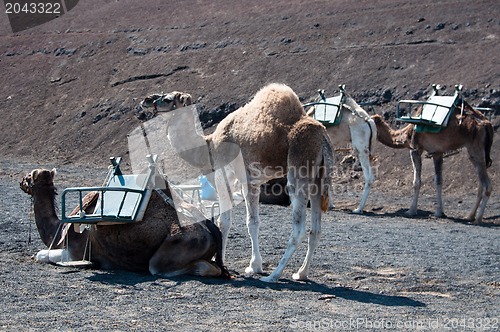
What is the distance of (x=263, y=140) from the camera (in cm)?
1072

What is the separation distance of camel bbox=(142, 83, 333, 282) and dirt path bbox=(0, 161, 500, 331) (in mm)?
536

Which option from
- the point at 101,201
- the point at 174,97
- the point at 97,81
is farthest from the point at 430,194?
the point at 97,81

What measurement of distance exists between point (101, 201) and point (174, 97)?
235 centimetres

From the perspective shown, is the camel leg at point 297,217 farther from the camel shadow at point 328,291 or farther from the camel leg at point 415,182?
the camel leg at point 415,182

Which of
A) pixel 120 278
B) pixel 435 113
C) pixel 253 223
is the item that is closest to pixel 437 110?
pixel 435 113

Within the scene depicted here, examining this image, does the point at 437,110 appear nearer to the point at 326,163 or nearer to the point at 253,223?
the point at 253,223

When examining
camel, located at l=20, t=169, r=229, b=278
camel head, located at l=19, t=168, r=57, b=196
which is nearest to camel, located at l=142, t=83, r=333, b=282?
camel, located at l=20, t=169, r=229, b=278

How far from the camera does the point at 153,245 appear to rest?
1030 cm

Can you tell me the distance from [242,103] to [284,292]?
18.0 metres

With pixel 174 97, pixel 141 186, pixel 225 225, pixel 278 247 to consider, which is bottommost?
pixel 278 247

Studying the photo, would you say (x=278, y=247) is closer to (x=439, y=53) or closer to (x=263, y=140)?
(x=263, y=140)

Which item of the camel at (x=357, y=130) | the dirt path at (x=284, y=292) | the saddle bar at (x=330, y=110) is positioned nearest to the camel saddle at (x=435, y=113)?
the camel at (x=357, y=130)

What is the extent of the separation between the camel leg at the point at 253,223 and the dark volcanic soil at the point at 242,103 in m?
0.22

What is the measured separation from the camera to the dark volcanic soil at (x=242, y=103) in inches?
343
